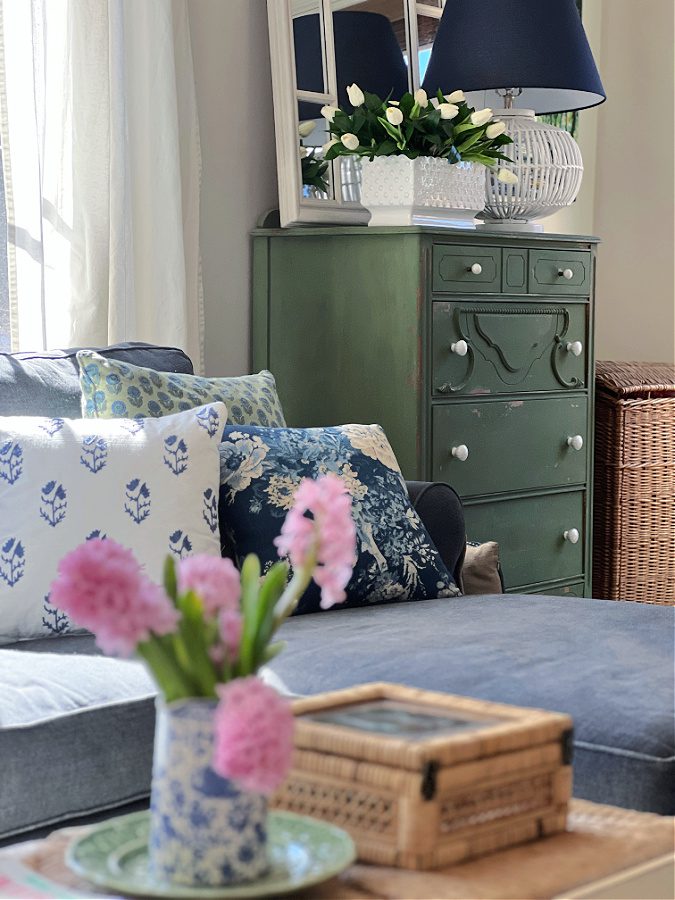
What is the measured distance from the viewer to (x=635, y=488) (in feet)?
11.8

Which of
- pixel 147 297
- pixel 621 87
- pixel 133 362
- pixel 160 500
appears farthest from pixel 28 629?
pixel 621 87

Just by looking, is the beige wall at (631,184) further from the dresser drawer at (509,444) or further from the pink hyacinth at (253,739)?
the pink hyacinth at (253,739)

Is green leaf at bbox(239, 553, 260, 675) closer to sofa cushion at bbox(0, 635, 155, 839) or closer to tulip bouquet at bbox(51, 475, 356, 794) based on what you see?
tulip bouquet at bbox(51, 475, 356, 794)

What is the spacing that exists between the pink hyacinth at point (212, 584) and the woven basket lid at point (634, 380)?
2726mm

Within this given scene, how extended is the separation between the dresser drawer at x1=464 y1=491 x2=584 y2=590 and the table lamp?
703 mm

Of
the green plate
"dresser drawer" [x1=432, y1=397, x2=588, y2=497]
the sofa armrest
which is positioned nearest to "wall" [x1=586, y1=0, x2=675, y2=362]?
"dresser drawer" [x1=432, y1=397, x2=588, y2=497]

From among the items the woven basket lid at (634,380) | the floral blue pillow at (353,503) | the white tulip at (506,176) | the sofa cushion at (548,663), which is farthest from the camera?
the woven basket lid at (634,380)

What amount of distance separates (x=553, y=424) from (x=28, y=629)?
170cm

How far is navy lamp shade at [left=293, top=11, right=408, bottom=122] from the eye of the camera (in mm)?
3205

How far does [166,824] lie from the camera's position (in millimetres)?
949

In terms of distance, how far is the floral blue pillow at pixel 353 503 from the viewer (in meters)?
2.11

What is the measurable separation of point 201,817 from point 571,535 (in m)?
2.48

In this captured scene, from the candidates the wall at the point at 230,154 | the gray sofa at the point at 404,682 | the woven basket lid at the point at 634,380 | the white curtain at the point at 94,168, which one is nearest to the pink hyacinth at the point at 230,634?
the gray sofa at the point at 404,682

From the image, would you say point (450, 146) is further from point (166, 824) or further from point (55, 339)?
point (166, 824)
